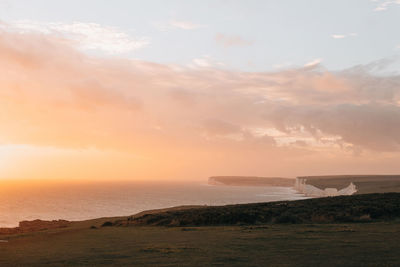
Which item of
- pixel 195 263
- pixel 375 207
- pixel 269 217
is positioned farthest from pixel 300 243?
pixel 375 207

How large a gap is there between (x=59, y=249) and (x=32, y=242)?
16.7 feet

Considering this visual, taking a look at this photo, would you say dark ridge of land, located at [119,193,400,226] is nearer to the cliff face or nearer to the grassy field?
the grassy field

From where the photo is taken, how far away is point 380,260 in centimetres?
1745

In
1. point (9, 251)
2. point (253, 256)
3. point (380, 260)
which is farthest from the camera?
point (9, 251)

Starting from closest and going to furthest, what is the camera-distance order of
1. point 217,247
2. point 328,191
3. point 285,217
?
point 217,247
point 285,217
point 328,191

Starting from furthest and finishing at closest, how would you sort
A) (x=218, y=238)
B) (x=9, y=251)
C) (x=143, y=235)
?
(x=143, y=235) < (x=218, y=238) < (x=9, y=251)

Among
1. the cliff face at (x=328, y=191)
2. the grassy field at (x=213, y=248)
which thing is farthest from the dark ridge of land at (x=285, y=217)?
the cliff face at (x=328, y=191)

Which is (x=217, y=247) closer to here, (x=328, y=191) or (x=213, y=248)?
(x=213, y=248)

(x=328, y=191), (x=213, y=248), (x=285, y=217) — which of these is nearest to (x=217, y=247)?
(x=213, y=248)

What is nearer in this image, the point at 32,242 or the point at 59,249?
the point at 59,249

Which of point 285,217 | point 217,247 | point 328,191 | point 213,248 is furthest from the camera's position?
point 328,191

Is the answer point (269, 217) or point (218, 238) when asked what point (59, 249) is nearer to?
point (218, 238)

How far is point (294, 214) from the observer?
3988cm

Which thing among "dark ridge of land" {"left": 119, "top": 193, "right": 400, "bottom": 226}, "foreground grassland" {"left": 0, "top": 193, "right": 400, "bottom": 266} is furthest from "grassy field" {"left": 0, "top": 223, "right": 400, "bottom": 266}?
"dark ridge of land" {"left": 119, "top": 193, "right": 400, "bottom": 226}
